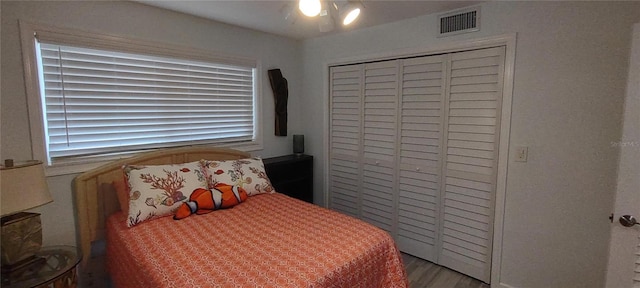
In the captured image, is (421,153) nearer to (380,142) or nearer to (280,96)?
(380,142)

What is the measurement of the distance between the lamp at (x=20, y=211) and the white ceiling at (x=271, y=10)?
1.36 m

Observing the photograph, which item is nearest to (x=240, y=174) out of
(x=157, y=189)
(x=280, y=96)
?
(x=157, y=189)

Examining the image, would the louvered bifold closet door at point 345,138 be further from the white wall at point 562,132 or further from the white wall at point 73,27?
the white wall at point 562,132

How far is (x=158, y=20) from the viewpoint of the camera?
7.54ft

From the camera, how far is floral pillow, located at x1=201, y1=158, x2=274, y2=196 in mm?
2299

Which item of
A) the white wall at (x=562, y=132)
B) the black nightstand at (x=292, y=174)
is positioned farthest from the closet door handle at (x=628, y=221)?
the black nightstand at (x=292, y=174)

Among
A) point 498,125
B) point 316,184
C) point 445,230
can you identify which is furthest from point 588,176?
point 316,184

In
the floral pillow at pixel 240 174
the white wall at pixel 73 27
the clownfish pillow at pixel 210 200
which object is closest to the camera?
the white wall at pixel 73 27

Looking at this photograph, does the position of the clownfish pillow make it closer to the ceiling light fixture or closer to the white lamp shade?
the white lamp shade

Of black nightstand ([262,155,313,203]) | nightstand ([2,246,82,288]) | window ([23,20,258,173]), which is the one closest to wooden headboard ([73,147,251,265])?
window ([23,20,258,173])

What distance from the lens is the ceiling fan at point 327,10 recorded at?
1432 millimetres

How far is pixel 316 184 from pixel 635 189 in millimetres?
2548

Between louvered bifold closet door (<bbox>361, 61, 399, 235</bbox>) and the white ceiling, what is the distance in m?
0.42

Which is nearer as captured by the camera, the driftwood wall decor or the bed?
the bed
